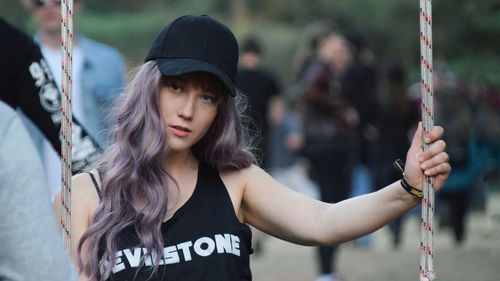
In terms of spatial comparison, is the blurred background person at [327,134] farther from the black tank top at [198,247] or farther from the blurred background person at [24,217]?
the blurred background person at [24,217]

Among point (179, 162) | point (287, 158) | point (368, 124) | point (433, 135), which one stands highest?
point (287, 158)

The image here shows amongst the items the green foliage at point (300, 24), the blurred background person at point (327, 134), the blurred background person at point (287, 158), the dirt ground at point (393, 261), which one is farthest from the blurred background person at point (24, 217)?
the blurred background person at point (287, 158)

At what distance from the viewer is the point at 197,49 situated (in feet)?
12.7

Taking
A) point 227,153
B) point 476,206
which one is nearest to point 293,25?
point 476,206

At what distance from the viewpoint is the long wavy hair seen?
373 cm

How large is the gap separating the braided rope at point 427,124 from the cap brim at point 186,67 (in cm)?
58

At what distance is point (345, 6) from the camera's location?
2312 centimetres

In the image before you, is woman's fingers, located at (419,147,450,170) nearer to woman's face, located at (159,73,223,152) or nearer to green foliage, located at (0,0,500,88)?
woman's face, located at (159,73,223,152)

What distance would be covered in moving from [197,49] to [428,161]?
76 centimetres

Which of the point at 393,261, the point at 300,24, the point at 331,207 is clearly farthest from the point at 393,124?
the point at 300,24

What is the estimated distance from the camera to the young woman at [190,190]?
12.2 ft

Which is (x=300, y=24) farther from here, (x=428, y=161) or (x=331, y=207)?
(x=428, y=161)

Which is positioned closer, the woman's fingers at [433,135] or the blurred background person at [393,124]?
the woman's fingers at [433,135]

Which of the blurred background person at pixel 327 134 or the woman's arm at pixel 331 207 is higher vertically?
the blurred background person at pixel 327 134
